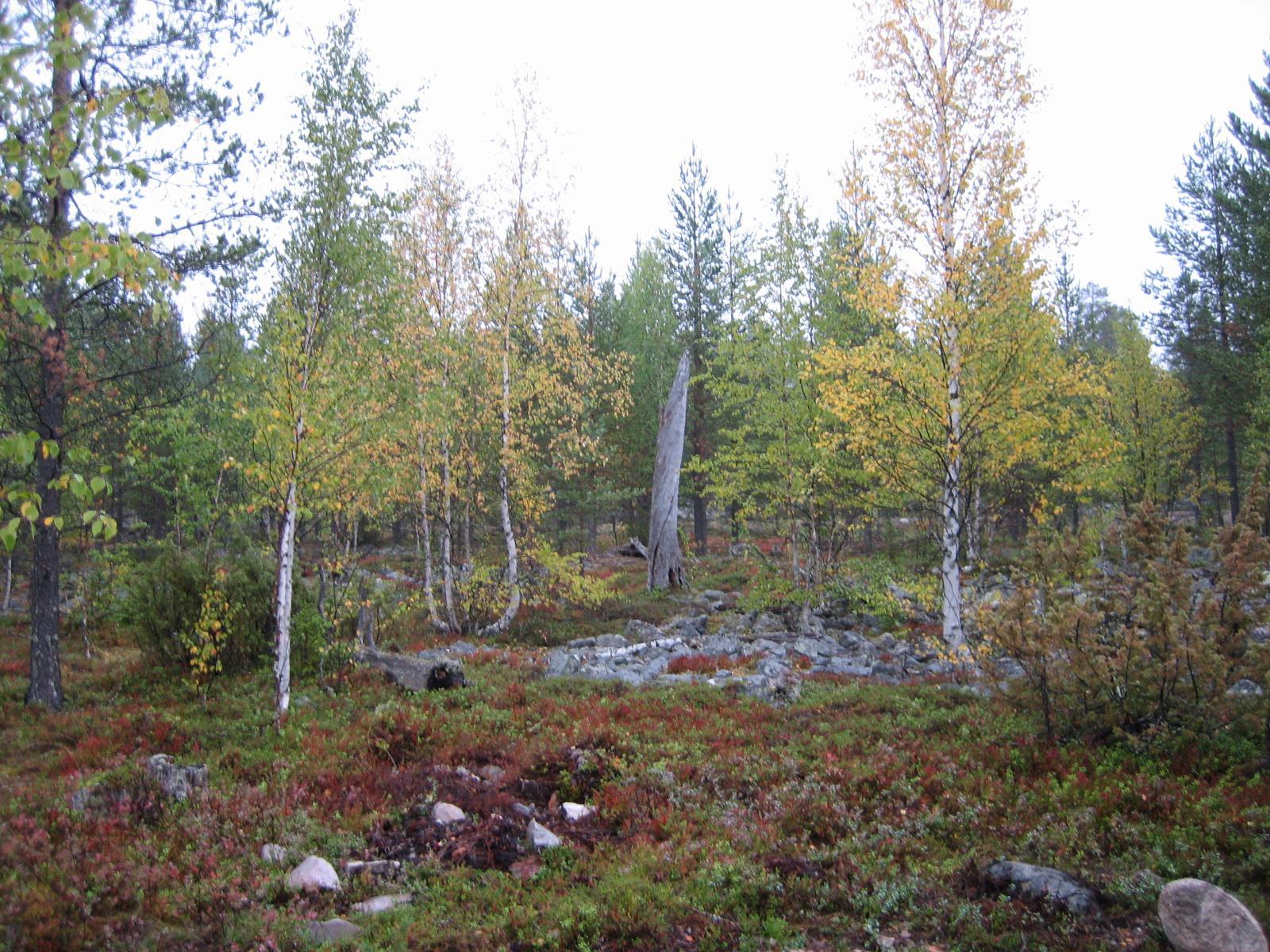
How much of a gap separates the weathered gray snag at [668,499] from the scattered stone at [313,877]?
16871 millimetres

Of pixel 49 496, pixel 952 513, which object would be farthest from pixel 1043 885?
pixel 49 496

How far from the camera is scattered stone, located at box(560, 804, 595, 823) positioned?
284 inches

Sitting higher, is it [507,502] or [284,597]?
[507,502]

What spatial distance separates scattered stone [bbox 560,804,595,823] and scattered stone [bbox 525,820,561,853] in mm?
398

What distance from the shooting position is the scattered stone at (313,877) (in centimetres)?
574

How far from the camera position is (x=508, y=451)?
635 inches

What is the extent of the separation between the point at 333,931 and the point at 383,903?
54cm

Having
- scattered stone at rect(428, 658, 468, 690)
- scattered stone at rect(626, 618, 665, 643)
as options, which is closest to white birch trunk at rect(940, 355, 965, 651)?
scattered stone at rect(626, 618, 665, 643)

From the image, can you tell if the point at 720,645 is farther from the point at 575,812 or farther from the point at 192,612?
the point at 192,612

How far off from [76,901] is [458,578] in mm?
12605

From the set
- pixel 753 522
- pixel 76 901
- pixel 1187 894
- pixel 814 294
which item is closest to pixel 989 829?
pixel 1187 894

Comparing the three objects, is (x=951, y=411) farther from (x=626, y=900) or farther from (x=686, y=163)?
(x=686, y=163)

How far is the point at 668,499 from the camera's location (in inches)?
918

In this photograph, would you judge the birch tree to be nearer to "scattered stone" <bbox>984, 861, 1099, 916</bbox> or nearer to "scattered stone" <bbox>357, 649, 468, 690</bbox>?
"scattered stone" <bbox>357, 649, 468, 690</bbox>
